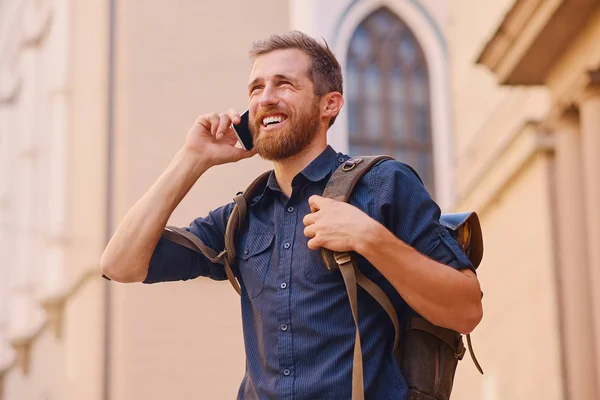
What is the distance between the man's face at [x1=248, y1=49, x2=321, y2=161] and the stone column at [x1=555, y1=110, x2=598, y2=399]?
824cm

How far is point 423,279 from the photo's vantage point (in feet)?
11.8

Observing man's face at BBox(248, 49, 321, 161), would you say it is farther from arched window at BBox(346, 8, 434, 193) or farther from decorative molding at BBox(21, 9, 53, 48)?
decorative molding at BBox(21, 9, 53, 48)

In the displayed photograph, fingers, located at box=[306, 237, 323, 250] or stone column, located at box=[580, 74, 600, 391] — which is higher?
stone column, located at box=[580, 74, 600, 391]

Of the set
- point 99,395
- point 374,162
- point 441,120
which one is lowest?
point 99,395

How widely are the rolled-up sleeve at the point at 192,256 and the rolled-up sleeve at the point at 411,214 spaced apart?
67cm

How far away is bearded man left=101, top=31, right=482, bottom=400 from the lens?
365 centimetres

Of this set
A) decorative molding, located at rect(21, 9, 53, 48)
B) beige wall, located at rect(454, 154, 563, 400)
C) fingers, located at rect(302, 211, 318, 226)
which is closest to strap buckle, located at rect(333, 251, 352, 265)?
fingers, located at rect(302, 211, 318, 226)

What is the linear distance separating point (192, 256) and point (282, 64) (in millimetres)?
705

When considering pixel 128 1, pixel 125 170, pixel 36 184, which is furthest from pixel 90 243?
pixel 36 184

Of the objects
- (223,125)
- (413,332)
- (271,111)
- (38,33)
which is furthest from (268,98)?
(38,33)

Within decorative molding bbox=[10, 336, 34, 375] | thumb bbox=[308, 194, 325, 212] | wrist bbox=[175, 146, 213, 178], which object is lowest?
decorative molding bbox=[10, 336, 34, 375]

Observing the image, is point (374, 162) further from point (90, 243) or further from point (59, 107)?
point (59, 107)

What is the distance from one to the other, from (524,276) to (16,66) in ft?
62.8

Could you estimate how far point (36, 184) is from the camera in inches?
1041
